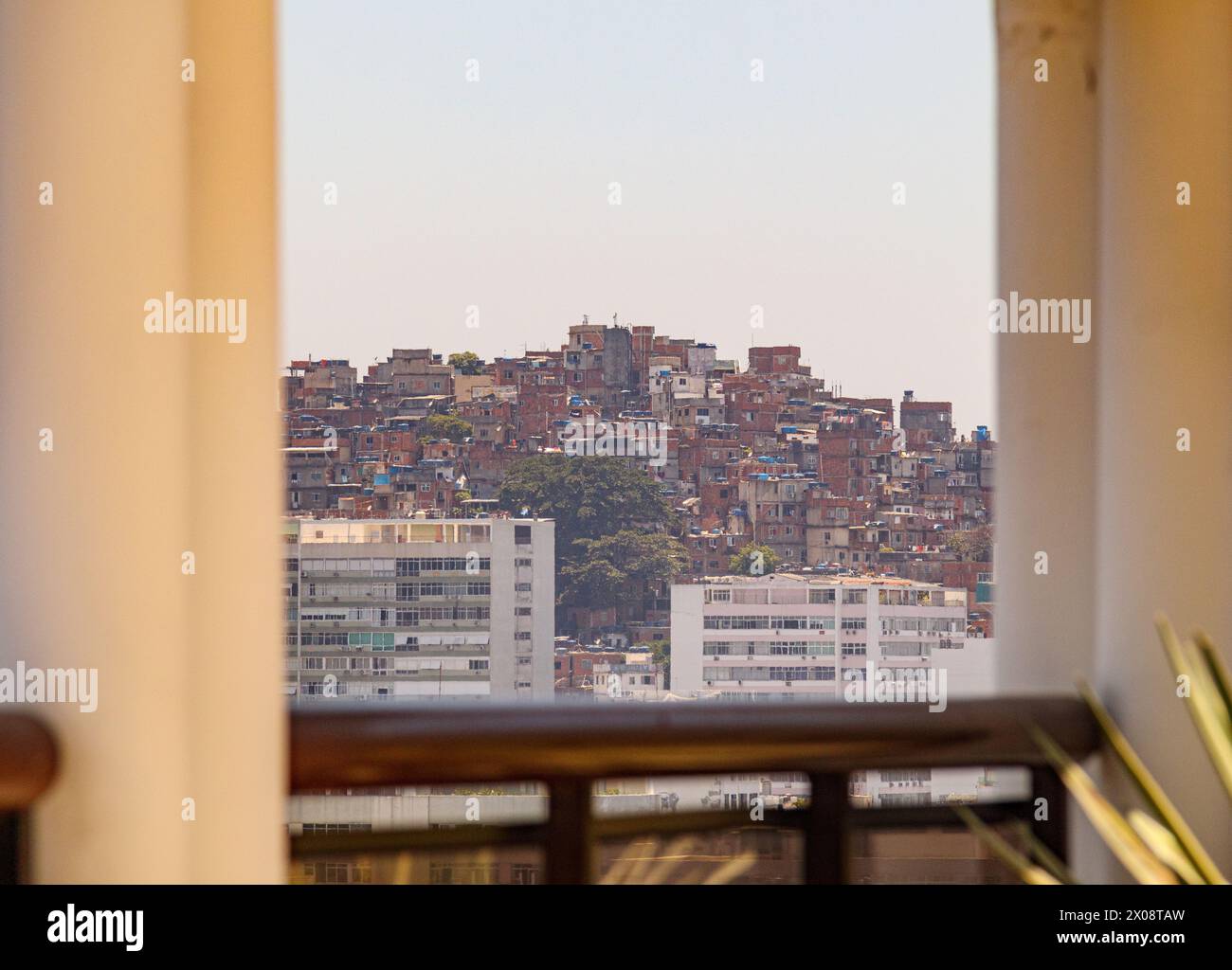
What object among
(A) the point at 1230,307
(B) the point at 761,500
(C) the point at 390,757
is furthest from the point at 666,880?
(A) the point at 1230,307

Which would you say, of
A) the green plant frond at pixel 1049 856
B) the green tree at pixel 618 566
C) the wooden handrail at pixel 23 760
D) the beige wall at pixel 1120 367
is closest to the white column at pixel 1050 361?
the beige wall at pixel 1120 367

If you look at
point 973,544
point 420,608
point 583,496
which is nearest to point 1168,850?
point 973,544

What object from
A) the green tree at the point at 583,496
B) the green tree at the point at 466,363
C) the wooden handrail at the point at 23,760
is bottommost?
the wooden handrail at the point at 23,760

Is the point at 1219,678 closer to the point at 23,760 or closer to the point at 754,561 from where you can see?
the point at 754,561

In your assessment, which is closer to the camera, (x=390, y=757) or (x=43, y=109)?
(x=43, y=109)

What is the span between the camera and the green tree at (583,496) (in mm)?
2080

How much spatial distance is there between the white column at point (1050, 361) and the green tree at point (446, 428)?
1174 mm

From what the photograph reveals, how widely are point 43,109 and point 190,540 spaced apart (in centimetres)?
62

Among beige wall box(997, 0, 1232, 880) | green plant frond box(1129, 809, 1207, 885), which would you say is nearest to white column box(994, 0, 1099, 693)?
beige wall box(997, 0, 1232, 880)

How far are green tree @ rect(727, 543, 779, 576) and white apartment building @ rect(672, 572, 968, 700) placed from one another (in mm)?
16

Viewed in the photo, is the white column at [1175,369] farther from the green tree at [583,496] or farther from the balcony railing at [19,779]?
the balcony railing at [19,779]
